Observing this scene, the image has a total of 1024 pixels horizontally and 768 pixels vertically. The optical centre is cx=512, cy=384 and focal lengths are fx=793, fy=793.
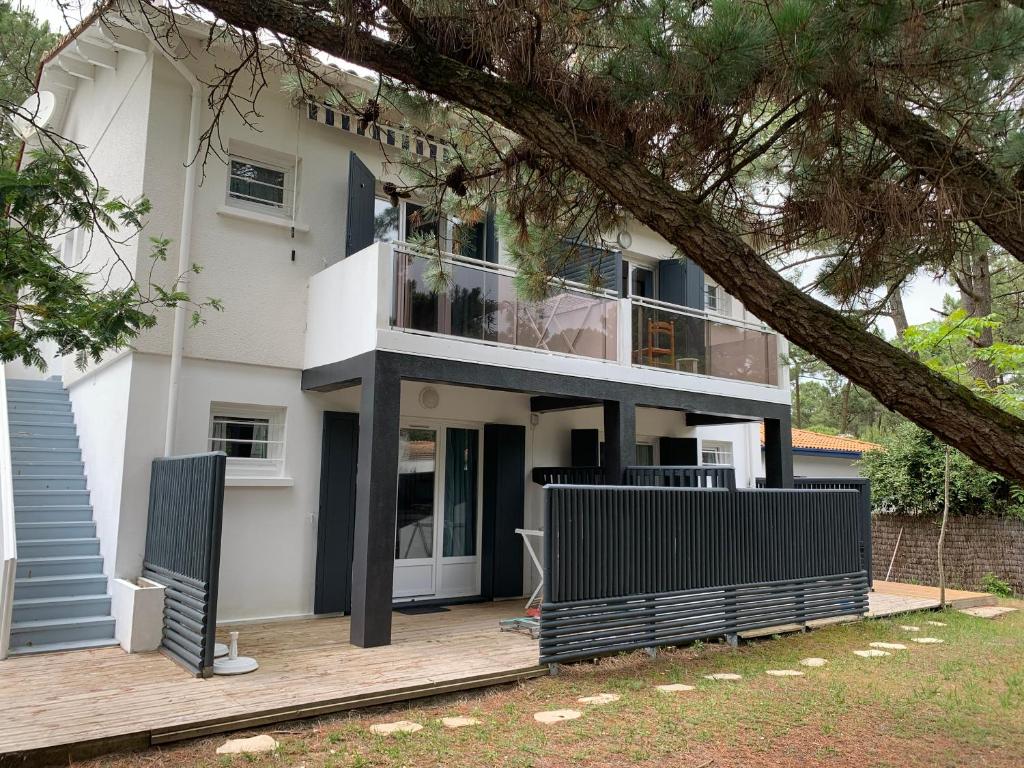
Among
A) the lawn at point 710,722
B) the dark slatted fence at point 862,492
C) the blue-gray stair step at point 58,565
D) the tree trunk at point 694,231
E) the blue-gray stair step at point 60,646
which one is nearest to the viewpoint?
the tree trunk at point 694,231

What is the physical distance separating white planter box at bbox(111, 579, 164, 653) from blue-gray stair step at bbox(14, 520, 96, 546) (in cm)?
162

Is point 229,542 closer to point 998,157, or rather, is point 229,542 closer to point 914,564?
point 998,157

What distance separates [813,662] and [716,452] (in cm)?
697

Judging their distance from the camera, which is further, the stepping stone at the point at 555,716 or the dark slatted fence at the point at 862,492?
the dark slatted fence at the point at 862,492

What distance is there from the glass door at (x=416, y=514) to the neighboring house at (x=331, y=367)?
3cm

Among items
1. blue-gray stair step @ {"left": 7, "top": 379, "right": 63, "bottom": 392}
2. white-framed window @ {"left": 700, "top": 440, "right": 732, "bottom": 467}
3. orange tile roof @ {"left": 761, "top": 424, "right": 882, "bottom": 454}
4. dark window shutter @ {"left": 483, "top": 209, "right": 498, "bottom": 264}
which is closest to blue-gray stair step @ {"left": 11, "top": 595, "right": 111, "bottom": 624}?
blue-gray stair step @ {"left": 7, "top": 379, "right": 63, "bottom": 392}

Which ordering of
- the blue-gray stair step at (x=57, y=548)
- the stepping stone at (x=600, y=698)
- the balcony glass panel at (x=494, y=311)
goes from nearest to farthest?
the stepping stone at (x=600, y=698), the blue-gray stair step at (x=57, y=548), the balcony glass panel at (x=494, y=311)

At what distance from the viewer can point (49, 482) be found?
953 centimetres

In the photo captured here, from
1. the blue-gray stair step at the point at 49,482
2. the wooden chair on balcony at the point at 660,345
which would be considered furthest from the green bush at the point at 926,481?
the blue-gray stair step at the point at 49,482

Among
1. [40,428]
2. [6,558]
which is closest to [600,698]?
[6,558]

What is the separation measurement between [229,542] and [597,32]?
6803mm

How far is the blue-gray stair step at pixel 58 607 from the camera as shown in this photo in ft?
25.5

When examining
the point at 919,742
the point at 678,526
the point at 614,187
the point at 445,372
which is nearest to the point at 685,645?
the point at 678,526

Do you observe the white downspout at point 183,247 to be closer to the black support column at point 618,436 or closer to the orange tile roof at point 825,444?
the black support column at point 618,436
